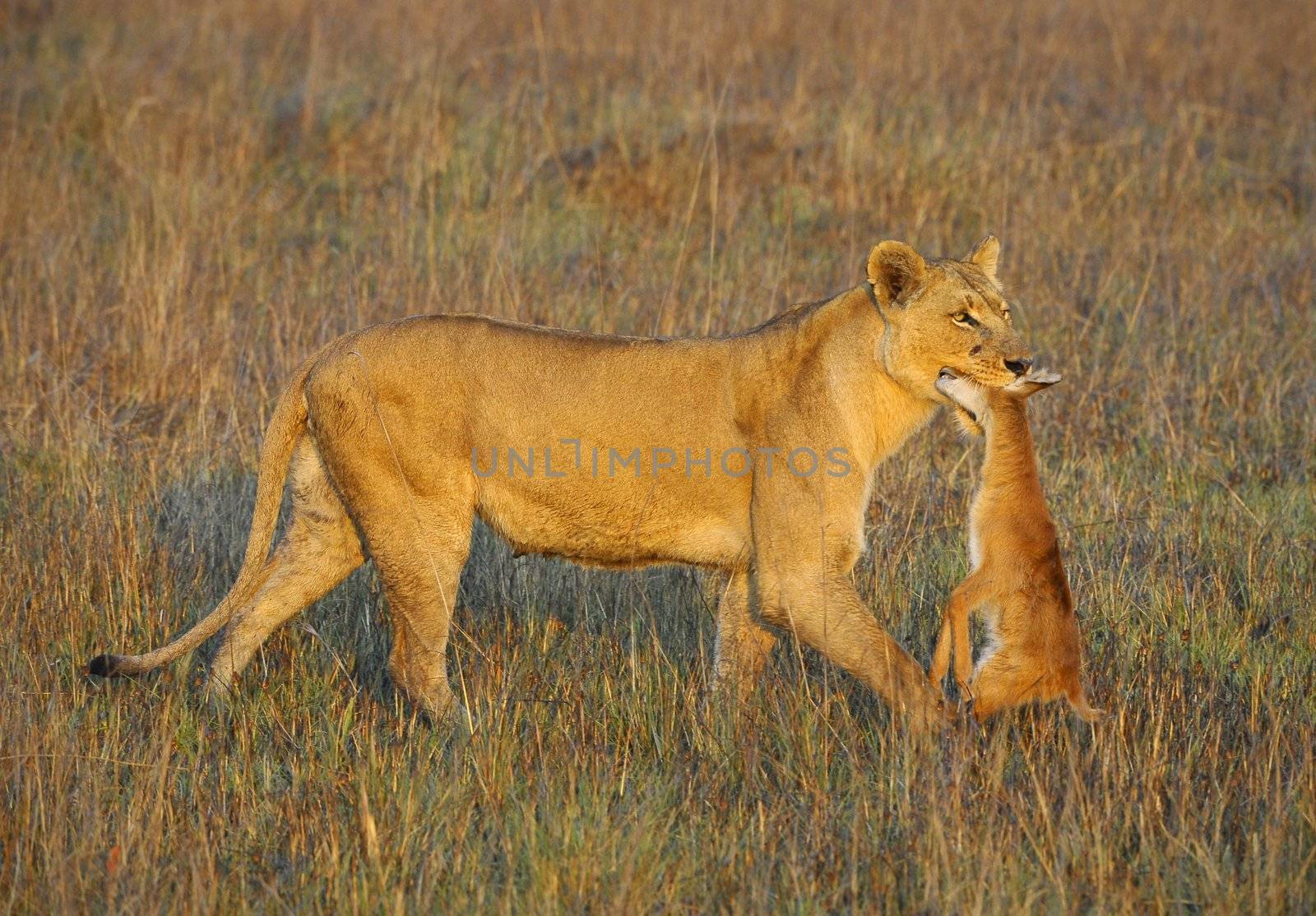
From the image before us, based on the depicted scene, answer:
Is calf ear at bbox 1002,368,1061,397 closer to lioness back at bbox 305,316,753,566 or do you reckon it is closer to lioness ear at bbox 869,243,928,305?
lioness ear at bbox 869,243,928,305

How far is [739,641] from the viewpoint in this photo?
186 inches

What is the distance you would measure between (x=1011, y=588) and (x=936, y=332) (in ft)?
2.49

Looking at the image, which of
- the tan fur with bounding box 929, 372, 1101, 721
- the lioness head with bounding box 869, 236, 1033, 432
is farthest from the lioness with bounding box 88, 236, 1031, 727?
the tan fur with bounding box 929, 372, 1101, 721

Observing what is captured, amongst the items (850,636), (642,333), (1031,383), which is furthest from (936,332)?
(642,333)

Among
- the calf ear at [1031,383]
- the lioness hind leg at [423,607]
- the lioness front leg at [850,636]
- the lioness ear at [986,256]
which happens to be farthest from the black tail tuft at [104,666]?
the lioness ear at [986,256]

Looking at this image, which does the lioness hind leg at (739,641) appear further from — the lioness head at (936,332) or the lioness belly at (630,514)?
the lioness head at (936,332)

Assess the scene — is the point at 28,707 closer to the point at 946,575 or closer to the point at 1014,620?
the point at 1014,620

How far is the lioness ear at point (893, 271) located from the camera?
14.3ft

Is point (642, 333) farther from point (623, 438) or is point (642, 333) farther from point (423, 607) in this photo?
point (423, 607)

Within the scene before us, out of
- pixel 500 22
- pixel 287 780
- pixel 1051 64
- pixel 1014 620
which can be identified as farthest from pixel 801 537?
pixel 500 22

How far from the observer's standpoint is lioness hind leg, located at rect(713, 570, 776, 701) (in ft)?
15.1

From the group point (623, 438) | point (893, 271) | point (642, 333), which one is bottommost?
point (642, 333)

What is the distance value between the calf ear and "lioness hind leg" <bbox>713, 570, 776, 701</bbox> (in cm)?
95

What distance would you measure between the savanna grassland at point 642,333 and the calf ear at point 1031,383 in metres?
0.88
